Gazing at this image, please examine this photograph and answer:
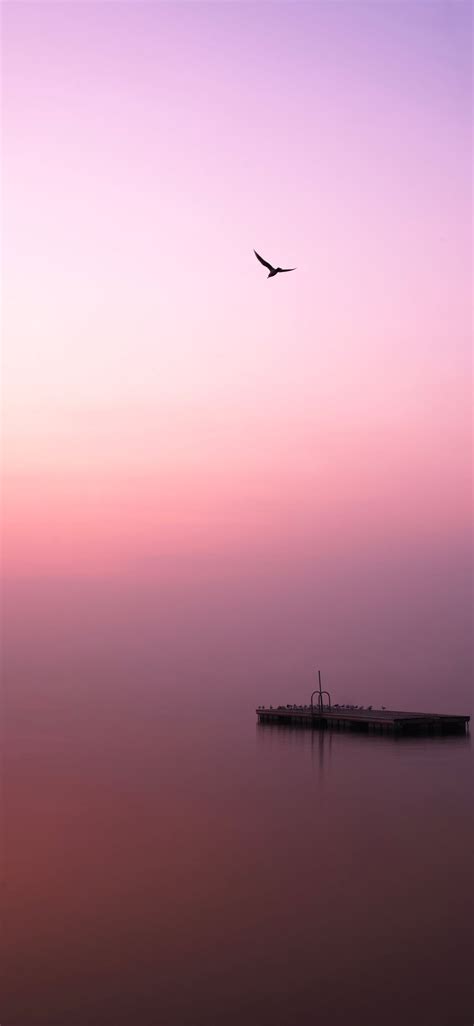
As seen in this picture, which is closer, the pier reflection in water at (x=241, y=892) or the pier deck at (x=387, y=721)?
the pier reflection in water at (x=241, y=892)

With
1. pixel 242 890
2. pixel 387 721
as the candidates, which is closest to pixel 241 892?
pixel 242 890

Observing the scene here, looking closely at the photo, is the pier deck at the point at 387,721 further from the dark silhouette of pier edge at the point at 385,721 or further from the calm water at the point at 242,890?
the calm water at the point at 242,890

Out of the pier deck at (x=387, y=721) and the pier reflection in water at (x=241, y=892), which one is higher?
the pier deck at (x=387, y=721)

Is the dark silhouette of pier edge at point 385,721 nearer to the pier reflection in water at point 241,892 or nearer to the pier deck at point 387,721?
the pier deck at point 387,721

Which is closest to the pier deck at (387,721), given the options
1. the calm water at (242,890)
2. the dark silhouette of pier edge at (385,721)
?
the dark silhouette of pier edge at (385,721)

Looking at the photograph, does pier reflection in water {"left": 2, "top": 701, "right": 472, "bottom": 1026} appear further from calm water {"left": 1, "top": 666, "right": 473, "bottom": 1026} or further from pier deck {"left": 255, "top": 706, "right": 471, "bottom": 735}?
pier deck {"left": 255, "top": 706, "right": 471, "bottom": 735}

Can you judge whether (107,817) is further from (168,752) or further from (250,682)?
(250,682)

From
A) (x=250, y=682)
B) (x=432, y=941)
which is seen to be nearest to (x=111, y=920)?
(x=432, y=941)

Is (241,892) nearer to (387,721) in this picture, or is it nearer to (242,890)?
(242,890)

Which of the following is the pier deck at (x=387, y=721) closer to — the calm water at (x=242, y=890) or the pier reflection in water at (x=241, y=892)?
the calm water at (x=242, y=890)
